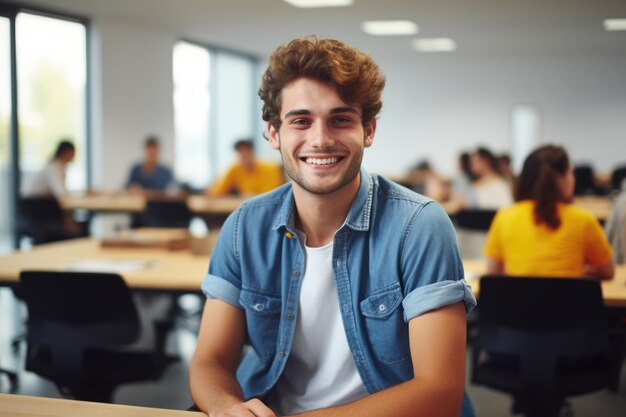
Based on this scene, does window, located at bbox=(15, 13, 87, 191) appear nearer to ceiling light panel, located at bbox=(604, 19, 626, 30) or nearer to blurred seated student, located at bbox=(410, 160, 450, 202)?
blurred seated student, located at bbox=(410, 160, 450, 202)

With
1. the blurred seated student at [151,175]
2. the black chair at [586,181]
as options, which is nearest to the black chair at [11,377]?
the blurred seated student at [151,175]

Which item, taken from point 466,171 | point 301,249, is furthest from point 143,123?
point 301,249

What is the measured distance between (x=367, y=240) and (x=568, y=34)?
9449 mm

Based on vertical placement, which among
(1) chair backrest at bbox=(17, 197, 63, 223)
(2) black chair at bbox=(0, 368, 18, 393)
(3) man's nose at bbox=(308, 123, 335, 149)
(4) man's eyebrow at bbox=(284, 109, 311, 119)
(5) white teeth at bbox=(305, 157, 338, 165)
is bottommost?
(2) black chair at bbox=(0, 368, 18, 393)

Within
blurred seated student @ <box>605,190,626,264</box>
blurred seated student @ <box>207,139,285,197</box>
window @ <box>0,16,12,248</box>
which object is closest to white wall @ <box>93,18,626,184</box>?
blurred seated student @ <box>207,139,285,197</box>

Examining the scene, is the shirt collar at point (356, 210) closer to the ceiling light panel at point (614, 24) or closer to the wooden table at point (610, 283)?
the wooden table at point (610, 283)

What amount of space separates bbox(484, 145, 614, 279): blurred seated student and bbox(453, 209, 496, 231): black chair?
71.7 inches

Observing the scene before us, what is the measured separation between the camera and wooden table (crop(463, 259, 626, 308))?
2.37m

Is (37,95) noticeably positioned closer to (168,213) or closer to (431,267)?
(168,213)

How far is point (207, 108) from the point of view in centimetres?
1103

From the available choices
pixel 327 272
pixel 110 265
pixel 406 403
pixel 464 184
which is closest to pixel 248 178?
pixel 464 184

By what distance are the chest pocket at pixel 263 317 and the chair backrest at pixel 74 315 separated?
0.87 meters

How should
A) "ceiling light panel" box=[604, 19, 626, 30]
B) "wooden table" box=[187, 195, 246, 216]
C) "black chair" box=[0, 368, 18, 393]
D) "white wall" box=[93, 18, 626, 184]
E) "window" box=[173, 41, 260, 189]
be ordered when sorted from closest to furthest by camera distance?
1. "black chair" box=[0, 368, 18, 393]
2. "wooden table" box=[187, 195, 246, 216]
3. "ceiling light panel" box=[604, 19, 626, 30]
4. "window" box=[173, 41, 260, 189]
5. "white wall" box=[93, 18, 626, 184]

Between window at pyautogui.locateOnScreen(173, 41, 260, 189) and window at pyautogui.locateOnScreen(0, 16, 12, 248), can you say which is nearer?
window at pyautogui.locateOnScreen(0, 16, 12, 248)
